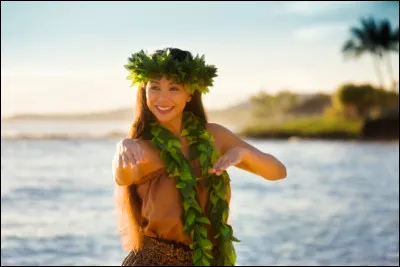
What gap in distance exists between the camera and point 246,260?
8227 millimetres

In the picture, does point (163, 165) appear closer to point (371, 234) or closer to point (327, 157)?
point (371, 234)

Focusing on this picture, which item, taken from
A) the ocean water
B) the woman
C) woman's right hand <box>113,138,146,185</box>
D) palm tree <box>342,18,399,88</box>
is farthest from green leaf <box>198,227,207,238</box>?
palm tree <box>342,18,399,88</box>

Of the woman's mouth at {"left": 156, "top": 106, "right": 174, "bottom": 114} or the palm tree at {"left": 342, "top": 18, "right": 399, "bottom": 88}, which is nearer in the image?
the woman's mouth at {"left": 156, "top": 106, "right": 174, "bottom": 114}

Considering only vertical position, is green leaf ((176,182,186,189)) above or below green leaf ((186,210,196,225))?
above

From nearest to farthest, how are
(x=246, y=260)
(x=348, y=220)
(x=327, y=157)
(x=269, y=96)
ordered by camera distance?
(x=246, y=260) < (x=348, y=220) < (x=327, y=157) < (x=269, y=96)

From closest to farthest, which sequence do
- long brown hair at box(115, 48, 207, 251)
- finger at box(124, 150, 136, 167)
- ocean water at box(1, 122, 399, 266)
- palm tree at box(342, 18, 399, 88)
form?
finger at box(124, 150, 136, 167) → long brown hair at box(115, 48, 207, 251) → ocean water at box(1, 122, 399, 266) → palm tree at box(342, 18, 399, 88)

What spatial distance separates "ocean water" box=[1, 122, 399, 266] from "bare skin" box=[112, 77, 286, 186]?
18.0 feet

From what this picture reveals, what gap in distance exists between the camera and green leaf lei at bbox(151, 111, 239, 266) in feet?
8.04

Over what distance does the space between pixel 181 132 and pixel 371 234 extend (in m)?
7.78

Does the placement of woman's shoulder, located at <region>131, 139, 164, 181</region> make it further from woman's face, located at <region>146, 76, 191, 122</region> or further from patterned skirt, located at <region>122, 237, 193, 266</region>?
patterned skirt, located at <region>122, 237, 193, 266</region>

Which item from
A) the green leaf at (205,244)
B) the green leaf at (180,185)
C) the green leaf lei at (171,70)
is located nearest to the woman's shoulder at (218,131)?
the green leaf lei at (171,70)

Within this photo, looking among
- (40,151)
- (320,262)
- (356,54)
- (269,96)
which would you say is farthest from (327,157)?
(269,96)

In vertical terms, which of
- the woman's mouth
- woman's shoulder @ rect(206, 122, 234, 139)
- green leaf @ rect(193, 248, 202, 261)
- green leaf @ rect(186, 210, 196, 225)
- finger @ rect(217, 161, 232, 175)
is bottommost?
green leaf @ rect(193, 248, 202, 261)

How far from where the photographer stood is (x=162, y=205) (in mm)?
2473
